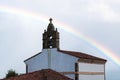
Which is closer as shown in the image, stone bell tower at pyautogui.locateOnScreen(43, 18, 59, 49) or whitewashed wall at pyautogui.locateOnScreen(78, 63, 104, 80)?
whitewashed wall at pyautogui.locateOnScreen(78, 63, 104, 80)

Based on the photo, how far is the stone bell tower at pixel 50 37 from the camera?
44.1 meters

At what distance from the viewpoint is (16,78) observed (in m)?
39.0

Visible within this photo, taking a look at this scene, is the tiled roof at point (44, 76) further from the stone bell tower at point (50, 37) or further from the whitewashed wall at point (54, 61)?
the stone bell tower at point (50, 37)

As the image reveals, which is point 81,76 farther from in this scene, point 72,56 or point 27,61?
point 27,61

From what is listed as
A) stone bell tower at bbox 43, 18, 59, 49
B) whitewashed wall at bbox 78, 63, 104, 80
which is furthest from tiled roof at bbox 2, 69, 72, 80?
stone bell tower at bbox 43, 18, 59, 49

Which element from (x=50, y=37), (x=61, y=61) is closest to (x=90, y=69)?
(x=61, y=61)

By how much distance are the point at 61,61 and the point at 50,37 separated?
408cm

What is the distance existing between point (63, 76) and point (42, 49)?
21.7 ft

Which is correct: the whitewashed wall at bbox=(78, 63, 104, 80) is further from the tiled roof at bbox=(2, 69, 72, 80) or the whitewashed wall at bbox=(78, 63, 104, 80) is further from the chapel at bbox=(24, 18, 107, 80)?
the tiled roof at bbox=(2, 69, 72, 80)

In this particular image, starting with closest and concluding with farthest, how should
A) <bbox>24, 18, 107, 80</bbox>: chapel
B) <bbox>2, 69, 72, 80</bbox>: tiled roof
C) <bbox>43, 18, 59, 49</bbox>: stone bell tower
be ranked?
<bbox>2, 69, 72, 80</bbox>: tiled roof
<bbox>24, 18, 107, 80</bbox>: chapel
<bbox>43, 18, 59, 49</bbox>: stone bell tower

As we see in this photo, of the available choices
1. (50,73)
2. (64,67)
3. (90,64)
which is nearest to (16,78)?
(50,73)

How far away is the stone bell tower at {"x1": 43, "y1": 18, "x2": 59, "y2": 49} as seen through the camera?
4412 centimetres

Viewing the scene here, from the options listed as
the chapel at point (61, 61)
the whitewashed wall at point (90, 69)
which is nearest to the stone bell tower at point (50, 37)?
the chapel at point (61, 61)

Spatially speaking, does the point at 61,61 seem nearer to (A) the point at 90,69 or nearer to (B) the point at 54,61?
(B) the point at 54,61
